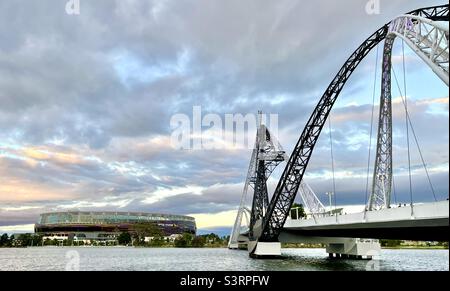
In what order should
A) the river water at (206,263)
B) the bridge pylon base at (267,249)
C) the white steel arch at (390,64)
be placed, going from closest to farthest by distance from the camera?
the white steel arch at (390,64), the river water at (206,263), the bridge pylon base at (267,249)

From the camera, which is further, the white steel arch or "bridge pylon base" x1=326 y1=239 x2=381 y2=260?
"bridge pylon base" x1=326 y1=239 x2=381 y2=260

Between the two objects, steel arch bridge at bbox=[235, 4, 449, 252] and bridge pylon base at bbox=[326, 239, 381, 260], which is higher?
steel arch bridge at bbox=[235, 4, 449, 252]

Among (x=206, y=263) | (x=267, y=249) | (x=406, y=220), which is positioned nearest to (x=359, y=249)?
(x=267, y=249)

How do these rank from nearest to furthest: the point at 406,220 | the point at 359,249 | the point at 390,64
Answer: the point at 406,220 → the point at 390,64 → the point at 359,249

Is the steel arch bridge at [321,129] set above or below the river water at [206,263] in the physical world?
above

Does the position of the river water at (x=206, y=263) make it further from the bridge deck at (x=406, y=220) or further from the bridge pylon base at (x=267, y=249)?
the bridge deck at (x=406, y=220)

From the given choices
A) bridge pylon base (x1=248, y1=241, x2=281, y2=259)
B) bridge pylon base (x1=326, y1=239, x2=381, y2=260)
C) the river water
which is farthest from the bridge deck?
bridge pylon base (x1=326, y1=239, x2=381, y2=260)

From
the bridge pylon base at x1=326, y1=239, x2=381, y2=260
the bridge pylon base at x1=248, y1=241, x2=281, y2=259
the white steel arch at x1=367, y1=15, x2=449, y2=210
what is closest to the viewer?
the white steel arch at x1=367, y1=15, x2=449, y2=210

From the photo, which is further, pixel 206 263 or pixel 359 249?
pixel 359 249

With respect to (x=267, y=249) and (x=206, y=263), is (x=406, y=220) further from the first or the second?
(x=267, y=249)

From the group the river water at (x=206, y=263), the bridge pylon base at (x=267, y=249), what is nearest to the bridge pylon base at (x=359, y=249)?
the river water at (x=206, y=263)

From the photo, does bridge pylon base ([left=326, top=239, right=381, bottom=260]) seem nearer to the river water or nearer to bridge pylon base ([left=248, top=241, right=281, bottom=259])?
the river water
